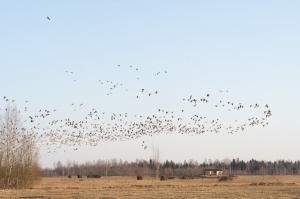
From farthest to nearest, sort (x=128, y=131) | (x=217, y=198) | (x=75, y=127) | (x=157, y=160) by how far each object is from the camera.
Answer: (x=157, y=160)
(x=128, y=131)
(x=75, y=127)
(x=217, y=198)

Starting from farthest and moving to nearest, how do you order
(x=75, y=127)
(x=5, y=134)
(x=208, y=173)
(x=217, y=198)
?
(x=208, y=173)
(x=5, y=134)
(x=75, y=127)
(x=217, y=198)

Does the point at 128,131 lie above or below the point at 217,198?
above

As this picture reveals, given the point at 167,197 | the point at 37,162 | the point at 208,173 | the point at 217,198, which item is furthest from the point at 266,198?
the point at 208,173

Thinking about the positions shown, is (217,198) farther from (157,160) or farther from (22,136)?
(157,160)

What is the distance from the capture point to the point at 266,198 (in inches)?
1609

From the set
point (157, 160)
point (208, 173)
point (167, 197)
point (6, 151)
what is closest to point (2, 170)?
point (6, 151)

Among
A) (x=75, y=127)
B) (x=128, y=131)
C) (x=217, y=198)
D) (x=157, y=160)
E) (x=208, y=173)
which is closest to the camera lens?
(x=217, y=198)

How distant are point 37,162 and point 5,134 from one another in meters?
17.6

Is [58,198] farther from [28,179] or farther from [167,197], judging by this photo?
[28,179]

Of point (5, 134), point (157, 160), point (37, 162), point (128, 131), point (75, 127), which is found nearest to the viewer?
point (75, 127)

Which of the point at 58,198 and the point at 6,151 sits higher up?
the point at 6,151

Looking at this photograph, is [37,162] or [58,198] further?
[37,162]

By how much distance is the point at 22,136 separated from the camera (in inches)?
2884

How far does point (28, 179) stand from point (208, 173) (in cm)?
9744
